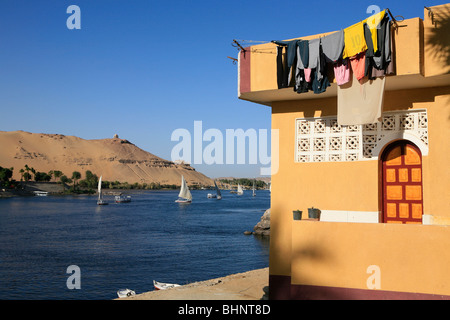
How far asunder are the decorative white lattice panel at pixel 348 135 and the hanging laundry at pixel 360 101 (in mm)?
803

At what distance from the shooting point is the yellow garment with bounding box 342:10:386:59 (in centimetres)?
942

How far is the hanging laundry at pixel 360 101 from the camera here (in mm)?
9680

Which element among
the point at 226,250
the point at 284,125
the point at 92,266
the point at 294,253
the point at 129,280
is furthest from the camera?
the point at 226,250

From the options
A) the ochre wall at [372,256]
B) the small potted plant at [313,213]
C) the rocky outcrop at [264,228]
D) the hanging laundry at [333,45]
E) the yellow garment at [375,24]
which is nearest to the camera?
the ochre wall at [372,256]

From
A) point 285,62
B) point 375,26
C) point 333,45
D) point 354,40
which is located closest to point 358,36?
point 354,40

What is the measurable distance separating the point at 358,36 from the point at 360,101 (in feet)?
4.59

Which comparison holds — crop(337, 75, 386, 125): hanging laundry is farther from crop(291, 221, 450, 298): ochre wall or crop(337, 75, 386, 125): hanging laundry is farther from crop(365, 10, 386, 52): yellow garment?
crop(291, 221, 450, 298): ochre wall

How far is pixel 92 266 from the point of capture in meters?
33.9

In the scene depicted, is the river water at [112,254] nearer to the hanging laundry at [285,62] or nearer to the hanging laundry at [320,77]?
the hanging laundry at [285,62]

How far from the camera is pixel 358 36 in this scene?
973 cm

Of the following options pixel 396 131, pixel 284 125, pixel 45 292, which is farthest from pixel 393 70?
pixel 45 292

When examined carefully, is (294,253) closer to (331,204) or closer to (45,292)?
(331,204)

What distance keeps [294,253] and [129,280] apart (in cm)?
2167

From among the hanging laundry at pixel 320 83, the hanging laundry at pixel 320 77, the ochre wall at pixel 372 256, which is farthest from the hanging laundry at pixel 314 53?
the ochre wall at pixel 372 256
